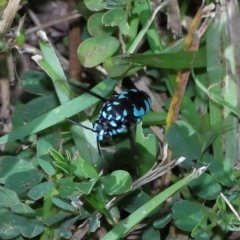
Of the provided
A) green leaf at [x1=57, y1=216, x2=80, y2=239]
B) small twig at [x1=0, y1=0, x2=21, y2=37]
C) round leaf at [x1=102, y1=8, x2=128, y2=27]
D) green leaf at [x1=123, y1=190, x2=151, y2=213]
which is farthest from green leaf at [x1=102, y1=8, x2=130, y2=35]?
green leaf at [x1=57, y1=216, x2=80, y2=239]

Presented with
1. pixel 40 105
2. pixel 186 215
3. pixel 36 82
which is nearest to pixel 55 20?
pixel 36 82

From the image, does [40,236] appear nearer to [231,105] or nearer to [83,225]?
[83,225]

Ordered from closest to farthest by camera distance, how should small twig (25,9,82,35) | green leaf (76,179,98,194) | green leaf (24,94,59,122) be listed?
green leaf (76,179,98,194) → green leaf (24,94,59,122) → small twig (25,9,82,35)

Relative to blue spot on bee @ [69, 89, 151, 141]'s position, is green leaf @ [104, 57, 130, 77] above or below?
above

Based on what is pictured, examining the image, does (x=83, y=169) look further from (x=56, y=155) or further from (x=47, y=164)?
(x=47, y=164)

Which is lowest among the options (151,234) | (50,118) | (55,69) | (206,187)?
(151,234)

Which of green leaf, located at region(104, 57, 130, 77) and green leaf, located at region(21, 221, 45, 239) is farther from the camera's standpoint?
green leaf, located at region(104, 57, 130, 77)

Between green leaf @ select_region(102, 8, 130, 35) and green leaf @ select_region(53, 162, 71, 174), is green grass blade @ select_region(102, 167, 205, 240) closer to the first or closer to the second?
green leaf @ select_region(53, 162, 71, 174)
